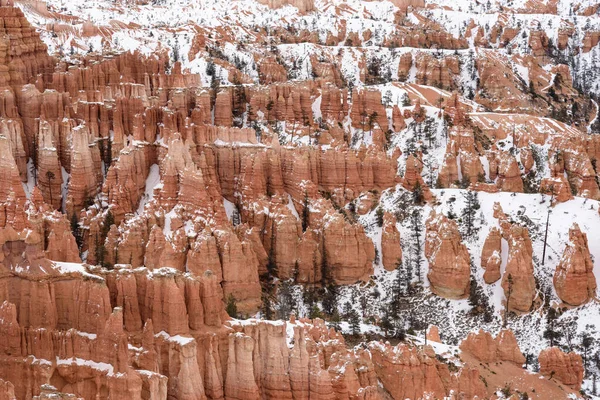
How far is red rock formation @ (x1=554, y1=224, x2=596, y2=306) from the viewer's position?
271 feet

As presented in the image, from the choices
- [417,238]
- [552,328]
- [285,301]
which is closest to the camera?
[552,328]

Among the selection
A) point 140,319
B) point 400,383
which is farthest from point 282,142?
point 140,319

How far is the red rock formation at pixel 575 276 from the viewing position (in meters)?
82.6

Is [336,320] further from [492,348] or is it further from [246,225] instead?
[246,225]

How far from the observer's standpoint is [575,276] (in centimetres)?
8281

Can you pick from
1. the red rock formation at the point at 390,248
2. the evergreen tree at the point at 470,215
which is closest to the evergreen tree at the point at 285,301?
the red rock formation at the point at 390,248

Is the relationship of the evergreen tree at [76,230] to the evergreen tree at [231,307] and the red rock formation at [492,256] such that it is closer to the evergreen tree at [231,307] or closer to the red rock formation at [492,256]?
Result: the evergreen tree at [231,307]

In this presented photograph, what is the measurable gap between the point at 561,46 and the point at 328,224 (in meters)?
118

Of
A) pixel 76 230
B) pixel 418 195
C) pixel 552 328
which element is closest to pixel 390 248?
pixel 418 195

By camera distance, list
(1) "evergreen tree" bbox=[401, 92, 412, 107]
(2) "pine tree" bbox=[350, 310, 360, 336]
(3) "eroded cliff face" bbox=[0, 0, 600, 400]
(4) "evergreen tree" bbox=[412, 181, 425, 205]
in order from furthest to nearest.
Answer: (1) "evergreen tree" bbox=[401, 92, 412, 107], (4) "evergreen tree" bbox=[412, 181, 425, 205], (2) "pine tree" bbox=[350, 310, 360, 336], (3) "eroded cliff face" bbox=[0, 0, 600, 400]

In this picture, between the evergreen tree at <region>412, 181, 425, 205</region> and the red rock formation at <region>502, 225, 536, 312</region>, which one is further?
the evergreen tree at <region>412, 181, 425, 205</region>

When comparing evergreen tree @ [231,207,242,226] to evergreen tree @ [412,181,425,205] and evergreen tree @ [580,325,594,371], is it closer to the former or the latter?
evergreen tree @ [412,181,425,205]

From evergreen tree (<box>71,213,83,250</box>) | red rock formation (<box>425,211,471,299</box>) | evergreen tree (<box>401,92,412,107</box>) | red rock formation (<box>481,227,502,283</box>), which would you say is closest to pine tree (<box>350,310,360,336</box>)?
red rock formation (<box>425,211,471,299</box>)

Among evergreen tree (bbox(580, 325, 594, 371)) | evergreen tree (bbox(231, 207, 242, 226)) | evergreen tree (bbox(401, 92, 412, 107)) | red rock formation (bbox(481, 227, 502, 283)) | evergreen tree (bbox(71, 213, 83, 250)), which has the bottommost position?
evergreen tree (bbox(580, 325, 594, 371))
